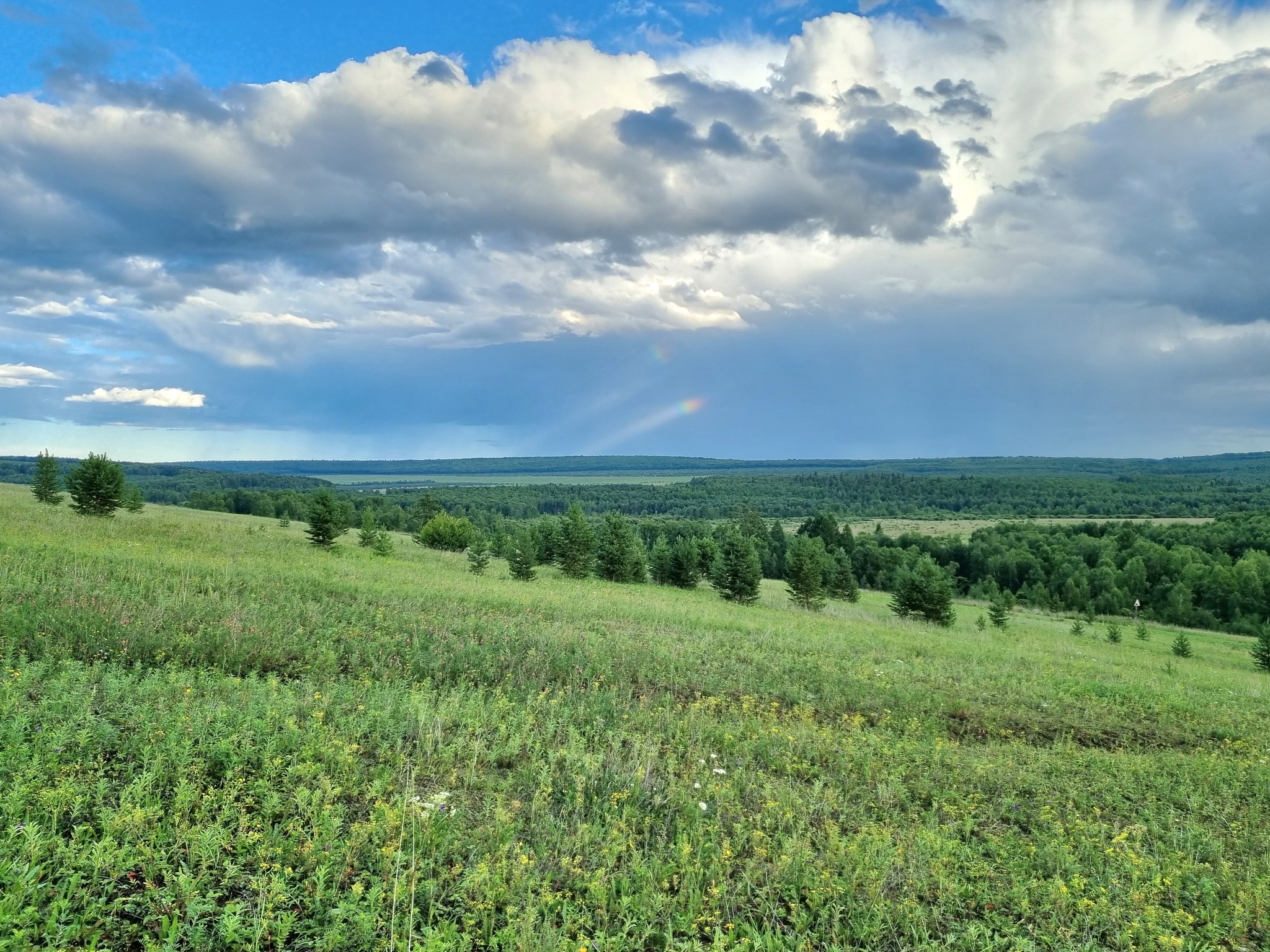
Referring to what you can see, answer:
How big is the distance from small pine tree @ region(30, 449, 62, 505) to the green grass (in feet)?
111

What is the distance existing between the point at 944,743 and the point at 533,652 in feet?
21.4

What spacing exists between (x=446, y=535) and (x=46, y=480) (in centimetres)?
2771

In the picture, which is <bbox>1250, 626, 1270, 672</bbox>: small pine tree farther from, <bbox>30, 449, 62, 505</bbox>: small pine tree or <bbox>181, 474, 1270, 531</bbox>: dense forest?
<bbox>181, 474, 1270, 531</bbox>: dense forest

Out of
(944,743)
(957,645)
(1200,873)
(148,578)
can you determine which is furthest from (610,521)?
(1200,873)

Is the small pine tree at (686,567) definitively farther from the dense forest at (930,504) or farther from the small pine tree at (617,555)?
the dense forest at (930,504)

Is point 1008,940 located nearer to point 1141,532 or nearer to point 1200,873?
point 1200,873

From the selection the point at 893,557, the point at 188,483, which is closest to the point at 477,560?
the point at 893,557

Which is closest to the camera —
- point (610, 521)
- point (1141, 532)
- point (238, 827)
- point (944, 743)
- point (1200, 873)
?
point (238, 827)

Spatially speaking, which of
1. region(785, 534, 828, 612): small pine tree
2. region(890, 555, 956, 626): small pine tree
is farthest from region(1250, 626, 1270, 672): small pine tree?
region(785, 534, 828, 612): small pine tree

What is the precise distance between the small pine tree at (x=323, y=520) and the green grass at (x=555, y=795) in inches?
875

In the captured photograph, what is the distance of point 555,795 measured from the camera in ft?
20.2

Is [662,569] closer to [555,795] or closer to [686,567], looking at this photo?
[686,567]

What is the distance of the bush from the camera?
58219 mm

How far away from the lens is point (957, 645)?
18750 millimetres
